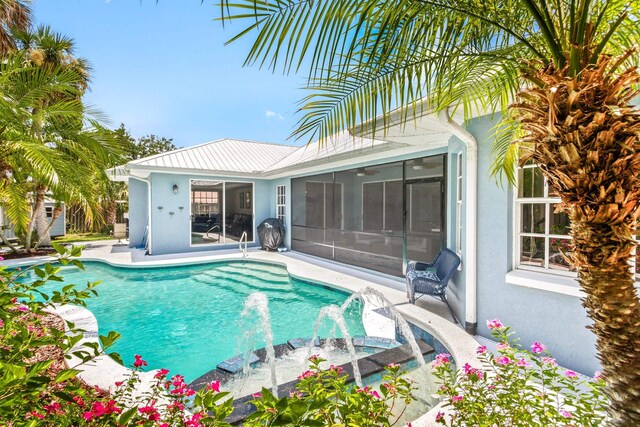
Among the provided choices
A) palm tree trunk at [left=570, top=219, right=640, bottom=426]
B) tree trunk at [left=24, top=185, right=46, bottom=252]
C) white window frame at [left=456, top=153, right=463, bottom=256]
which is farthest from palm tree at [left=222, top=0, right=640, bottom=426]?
tree trunk at [left=24, top=185, right=46, bottom=252]

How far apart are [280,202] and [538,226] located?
12.0 m

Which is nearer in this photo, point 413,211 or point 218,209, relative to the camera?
point 413,211

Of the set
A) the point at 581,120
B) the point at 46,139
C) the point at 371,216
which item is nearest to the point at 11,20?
the point at 46,139

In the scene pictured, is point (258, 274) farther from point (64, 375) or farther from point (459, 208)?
point (64, 375)

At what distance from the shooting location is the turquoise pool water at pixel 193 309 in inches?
219

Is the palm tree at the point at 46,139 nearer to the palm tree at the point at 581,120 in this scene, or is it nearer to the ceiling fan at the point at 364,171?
the palm tree at the point at 581,120

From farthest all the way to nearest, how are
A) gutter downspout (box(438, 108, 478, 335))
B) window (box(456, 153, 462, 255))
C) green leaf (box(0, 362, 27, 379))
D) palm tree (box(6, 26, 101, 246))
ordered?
palm tree (box(6, 26, 101, 246)) → window (box(456, 153, 462, 255)) → gutter downspout (box(438, 108, 478, 335)) → green leaf (box(0, 362, 27, 379))

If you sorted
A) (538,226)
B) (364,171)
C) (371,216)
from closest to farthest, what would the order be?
(538,226), (364,171), (371,216)

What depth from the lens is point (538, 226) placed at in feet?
15.3

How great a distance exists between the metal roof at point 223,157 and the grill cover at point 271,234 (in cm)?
245

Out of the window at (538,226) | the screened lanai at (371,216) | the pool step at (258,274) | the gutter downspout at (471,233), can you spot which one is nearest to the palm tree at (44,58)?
the pool step at (258,274)

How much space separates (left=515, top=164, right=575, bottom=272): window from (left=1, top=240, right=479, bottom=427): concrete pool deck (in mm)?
1529

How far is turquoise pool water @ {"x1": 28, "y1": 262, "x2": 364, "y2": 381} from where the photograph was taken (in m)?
→ 5.56

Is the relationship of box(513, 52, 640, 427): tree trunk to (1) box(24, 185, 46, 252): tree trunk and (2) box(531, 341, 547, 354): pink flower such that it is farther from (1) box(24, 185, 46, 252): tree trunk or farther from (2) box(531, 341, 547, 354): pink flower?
(1) box(24, 185, 46, 252): tree trunk
